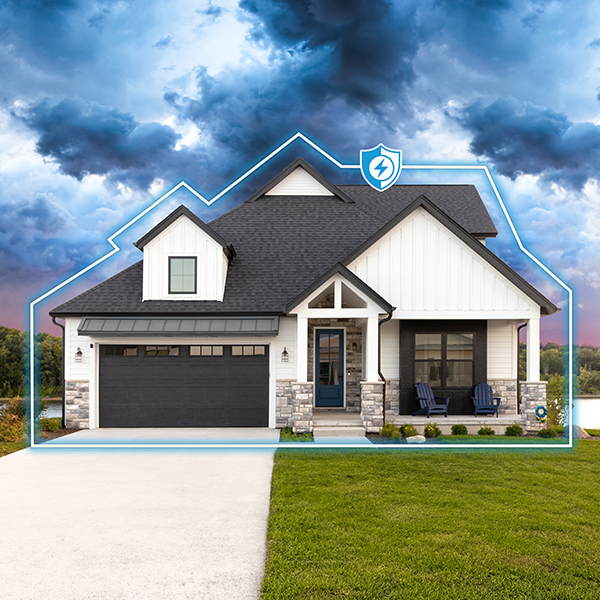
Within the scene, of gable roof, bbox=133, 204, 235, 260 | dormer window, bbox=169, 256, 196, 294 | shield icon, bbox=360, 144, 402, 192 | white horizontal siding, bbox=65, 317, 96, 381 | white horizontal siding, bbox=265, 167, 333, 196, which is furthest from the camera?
white horizontal siding, bbox=265, 167, 333, 196

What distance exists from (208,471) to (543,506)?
5431 millimetres

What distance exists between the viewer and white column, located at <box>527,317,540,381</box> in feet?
43.6

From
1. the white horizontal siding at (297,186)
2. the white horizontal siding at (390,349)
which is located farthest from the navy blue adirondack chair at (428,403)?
the white horizontal siding at (297,186)

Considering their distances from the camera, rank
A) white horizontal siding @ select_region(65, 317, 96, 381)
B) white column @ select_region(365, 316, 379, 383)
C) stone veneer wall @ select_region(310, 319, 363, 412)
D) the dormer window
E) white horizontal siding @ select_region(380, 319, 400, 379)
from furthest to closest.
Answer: stone veneer wall @ select_region(310, 319, 363, 412) → white horizontal siding @ select_region(380, 319, 400, 379) → the dormer window → white horizontal siding @ select_region(65, 317, 96, 381) → white column @ select_region(365, 316, 379, 383)

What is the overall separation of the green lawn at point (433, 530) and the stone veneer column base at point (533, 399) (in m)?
3.55

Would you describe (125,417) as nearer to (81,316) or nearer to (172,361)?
(172,361)

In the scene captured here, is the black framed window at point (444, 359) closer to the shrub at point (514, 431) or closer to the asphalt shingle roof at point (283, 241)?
the shrub at point (514, 431)

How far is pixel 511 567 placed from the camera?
5.03 m

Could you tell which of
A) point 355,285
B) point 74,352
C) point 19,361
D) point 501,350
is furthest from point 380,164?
point 19,361

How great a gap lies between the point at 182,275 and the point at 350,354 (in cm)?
548

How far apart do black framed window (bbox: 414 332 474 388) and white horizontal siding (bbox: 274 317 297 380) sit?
3.49 metres

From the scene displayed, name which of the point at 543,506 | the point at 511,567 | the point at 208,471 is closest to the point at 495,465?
the point at 543,506

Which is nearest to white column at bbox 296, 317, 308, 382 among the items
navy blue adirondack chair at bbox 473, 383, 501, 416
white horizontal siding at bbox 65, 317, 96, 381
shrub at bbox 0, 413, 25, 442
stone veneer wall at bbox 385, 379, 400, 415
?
stone veneer wall at bbox 385, 379, 400, 415

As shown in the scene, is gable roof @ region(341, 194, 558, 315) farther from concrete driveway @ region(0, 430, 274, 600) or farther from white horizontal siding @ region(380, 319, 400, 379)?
concrete driveway @ region(0, 430, 274, 600)
